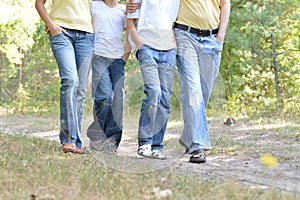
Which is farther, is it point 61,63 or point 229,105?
point 229,105

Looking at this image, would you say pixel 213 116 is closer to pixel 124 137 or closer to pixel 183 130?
pixel 183 130

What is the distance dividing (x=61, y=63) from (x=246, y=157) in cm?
191

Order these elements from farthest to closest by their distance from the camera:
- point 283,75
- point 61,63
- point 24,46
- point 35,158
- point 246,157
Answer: point 24,46, point 283,75, point 246,157, point 61,63, point 35,158

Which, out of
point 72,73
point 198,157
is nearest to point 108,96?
point 72,73

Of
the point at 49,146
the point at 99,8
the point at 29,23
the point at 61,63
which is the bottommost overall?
the point at 29,23

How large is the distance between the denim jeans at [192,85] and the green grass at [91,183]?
0.80 metres

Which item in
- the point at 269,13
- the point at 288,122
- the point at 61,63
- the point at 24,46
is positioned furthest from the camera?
the point at 24,46

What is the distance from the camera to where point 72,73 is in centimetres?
494

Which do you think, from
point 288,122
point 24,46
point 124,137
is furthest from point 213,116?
point 24,46

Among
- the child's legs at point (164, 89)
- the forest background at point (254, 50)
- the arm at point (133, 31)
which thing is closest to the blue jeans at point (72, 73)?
the arm at point (133, 31)

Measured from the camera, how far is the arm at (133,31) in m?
4.81

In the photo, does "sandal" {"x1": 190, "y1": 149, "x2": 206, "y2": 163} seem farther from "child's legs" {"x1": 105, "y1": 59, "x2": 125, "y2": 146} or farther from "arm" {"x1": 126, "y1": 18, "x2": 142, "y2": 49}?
"arm" {"x1": 126, "y1": 18, "x2": 142, "y2": 49}

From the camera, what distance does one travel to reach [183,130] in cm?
495

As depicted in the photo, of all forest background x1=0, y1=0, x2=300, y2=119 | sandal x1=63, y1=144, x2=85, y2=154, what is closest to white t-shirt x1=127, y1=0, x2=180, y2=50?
sandal x1=63, y1=144, x2=85, y2=154
